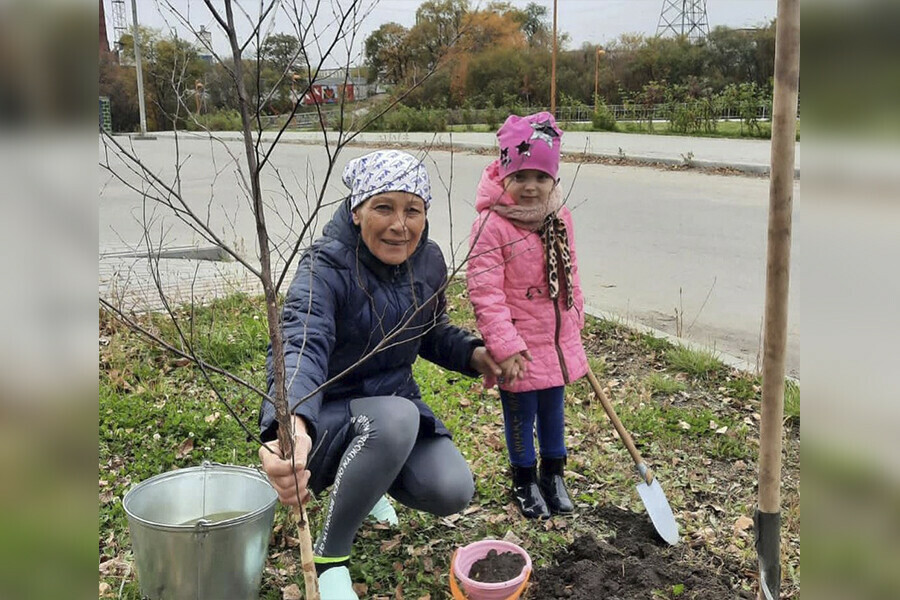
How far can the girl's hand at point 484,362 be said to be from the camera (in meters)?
2.55

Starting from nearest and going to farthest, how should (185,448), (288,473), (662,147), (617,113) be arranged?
(288,473) < (185,448) < (662,147) < (617,113)

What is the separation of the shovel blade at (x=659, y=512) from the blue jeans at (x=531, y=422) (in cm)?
37

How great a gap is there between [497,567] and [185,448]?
171 centimetres

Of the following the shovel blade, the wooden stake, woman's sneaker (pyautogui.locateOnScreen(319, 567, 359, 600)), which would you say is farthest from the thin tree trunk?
the shovel blade

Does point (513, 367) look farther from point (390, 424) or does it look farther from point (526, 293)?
point (390, 424)

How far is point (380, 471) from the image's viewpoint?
7.07 feet

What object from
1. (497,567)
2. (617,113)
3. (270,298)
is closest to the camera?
(270,298)

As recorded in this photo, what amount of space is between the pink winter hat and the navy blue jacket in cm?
45

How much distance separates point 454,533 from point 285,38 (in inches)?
73.5

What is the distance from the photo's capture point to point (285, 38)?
62.1 inches

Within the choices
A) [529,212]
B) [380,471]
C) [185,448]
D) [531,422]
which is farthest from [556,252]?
[185,448]

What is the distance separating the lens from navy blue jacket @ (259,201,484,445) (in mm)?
2180

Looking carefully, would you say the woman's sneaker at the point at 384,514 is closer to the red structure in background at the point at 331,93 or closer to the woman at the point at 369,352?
the woman at the point at 369,352
